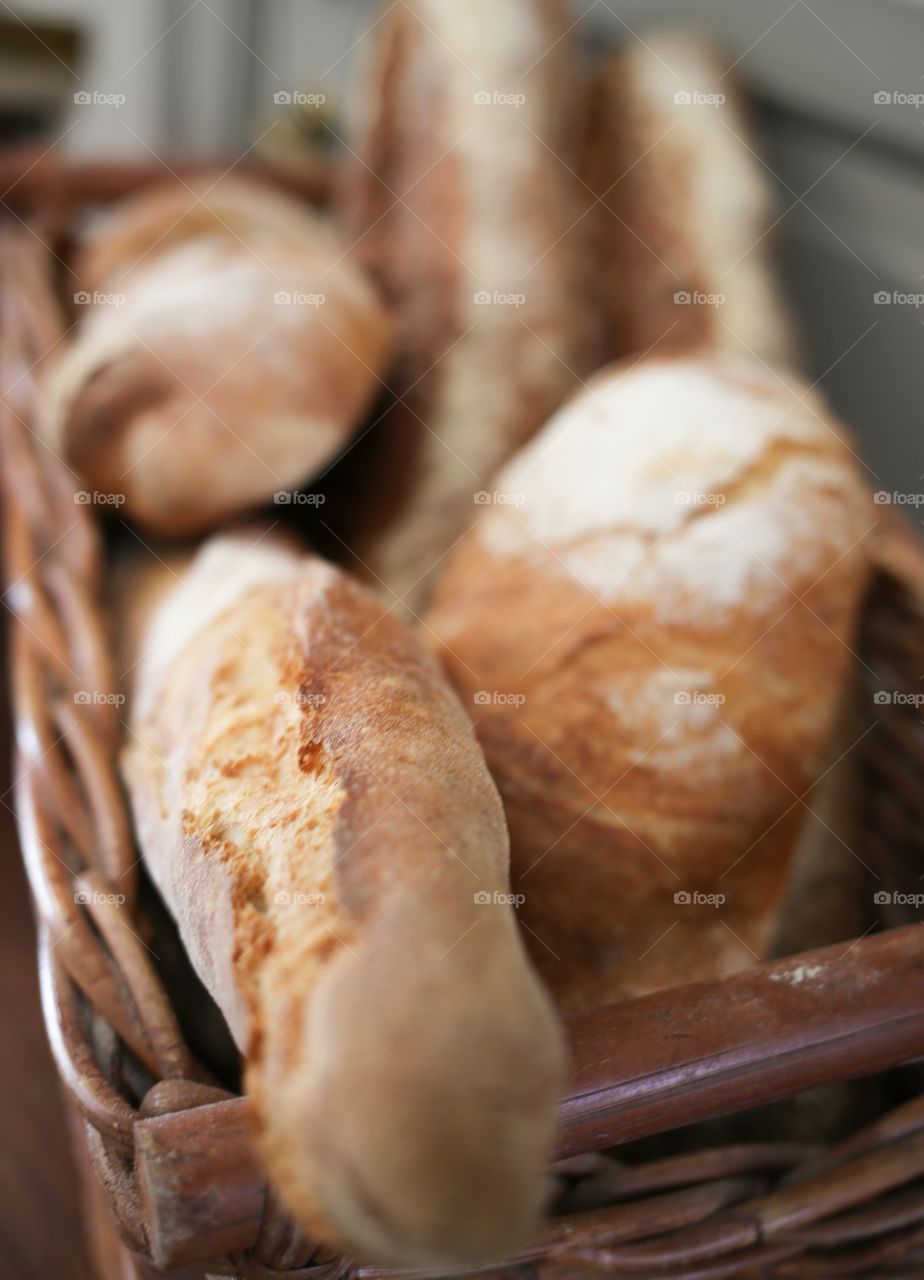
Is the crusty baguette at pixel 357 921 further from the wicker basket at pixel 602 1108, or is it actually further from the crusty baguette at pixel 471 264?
the crusty baguette at pixel 471 264

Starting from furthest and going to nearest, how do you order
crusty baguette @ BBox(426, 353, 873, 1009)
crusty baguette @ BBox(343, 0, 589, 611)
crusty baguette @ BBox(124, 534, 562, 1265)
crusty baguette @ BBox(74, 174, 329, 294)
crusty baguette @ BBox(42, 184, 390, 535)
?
crusty baguette @ BBox(74, 174, 329, 294) < crusty baguette @ BBox(343, 0, 589, 611) < crusty baguette @ BBox(42, 184, 390, 535) < crusty baguette @ BBox(426, 353, 873, 1009) < crusty baguette @ BBox(124, 534, 562, 1265)

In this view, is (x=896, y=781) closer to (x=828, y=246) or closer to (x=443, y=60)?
(x=828, y=246)

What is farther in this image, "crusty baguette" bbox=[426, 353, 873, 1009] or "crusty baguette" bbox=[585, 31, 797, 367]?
"crusty baguette" bbox=[585, 31, 797, 367]

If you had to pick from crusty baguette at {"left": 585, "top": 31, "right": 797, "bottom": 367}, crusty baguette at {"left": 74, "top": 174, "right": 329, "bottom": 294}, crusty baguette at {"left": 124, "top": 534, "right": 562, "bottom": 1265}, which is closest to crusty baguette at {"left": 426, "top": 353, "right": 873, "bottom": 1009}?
crusty baguette at {"left": 124, "top": 534, "right": 562, "bottom": 1265}

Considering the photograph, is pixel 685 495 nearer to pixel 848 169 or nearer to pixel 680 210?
pixel 680 210

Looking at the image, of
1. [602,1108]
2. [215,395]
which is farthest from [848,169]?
[602,1108]

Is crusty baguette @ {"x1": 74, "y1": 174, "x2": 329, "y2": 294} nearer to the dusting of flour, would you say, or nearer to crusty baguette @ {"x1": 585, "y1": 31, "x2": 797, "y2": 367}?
crusty baguette @ {"x1": 585, "y1": 31, "x2": 797, "y2": 367}
